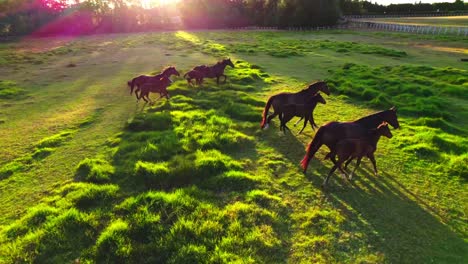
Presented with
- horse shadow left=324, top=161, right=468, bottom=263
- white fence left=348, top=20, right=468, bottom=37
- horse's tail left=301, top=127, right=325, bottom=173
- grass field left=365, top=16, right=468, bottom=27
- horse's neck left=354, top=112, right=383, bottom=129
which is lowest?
horse shadow left=324, top=161, right=468, bottom=263

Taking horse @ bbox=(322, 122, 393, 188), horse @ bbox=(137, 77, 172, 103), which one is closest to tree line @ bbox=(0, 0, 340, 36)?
horse @ bbox=(137, 77, 172, 103)

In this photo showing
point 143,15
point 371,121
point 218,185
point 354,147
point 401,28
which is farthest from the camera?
point 143,15

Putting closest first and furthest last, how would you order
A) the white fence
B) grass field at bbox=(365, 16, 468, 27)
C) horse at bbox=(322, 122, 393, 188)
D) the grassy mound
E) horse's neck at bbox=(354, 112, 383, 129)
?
horse at bbox=(322, 122, 393, 188)
horse's neck at bbox=(354, 112, 383, 129)
the grassy mound
the white fence
grass field at bbox=(365, 16, 468, 27)

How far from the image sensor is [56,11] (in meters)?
77.3

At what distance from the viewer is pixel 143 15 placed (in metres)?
88.7

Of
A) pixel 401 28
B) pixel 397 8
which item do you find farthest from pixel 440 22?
pixel 397 8

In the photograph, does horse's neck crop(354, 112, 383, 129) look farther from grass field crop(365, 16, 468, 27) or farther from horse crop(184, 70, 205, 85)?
grass field crop(365, 16, 468, 27)

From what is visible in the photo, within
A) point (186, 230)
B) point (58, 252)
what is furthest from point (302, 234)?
point (58, 252)

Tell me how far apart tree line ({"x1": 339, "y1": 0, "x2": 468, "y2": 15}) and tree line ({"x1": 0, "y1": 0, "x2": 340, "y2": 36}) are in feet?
110

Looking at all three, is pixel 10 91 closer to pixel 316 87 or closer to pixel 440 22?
pixel 316 87

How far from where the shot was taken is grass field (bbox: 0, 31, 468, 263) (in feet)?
21.0

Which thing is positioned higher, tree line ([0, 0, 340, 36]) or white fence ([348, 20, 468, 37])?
tree line ([0, 0, 340, 36])

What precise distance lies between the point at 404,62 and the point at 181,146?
2328 centimetres

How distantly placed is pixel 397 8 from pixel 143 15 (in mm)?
77535
